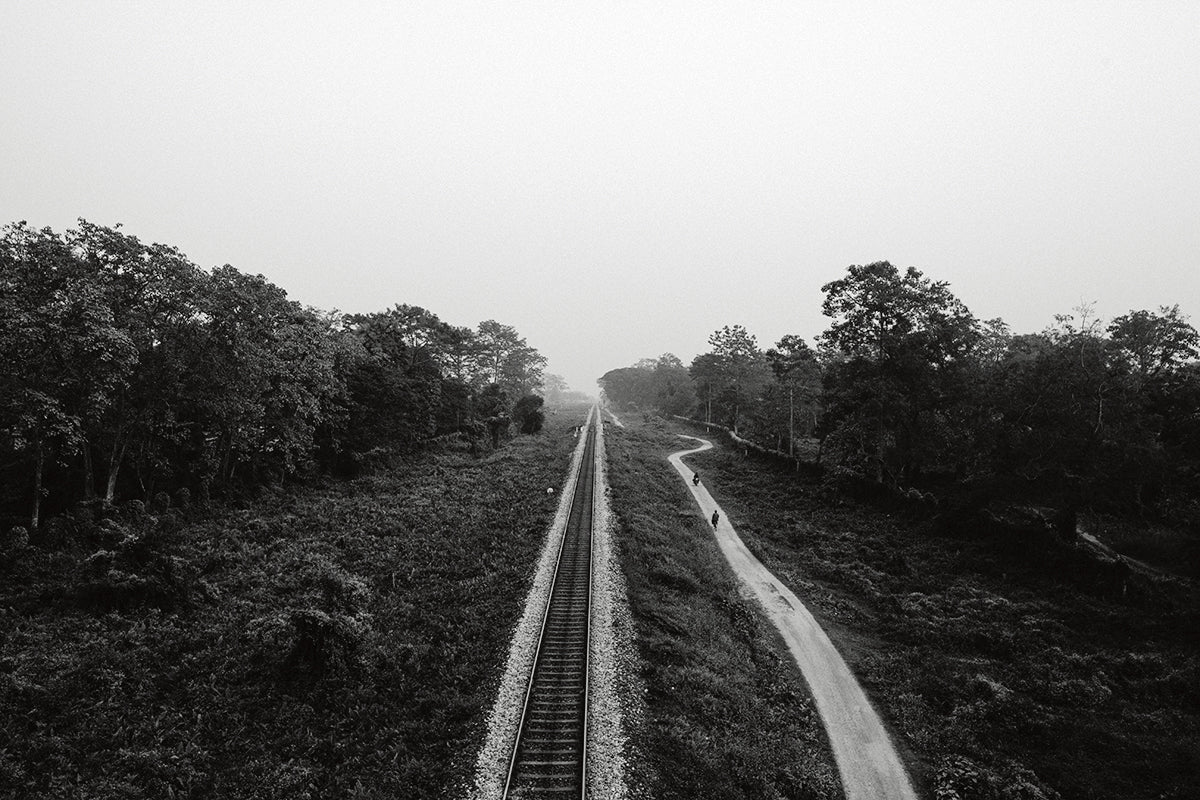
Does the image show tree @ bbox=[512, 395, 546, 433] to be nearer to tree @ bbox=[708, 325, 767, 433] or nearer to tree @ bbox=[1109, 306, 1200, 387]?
tree @ bbox=[708, 325, 767, 433]

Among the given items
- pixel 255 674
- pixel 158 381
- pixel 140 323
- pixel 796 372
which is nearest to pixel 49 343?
pixel 140 323

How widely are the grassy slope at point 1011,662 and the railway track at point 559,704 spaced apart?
9705 mm

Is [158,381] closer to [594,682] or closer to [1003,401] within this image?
[594,682]

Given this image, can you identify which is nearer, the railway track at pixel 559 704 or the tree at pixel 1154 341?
the railway track at pixel 559 704

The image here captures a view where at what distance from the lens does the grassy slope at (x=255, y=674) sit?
40.4 feet

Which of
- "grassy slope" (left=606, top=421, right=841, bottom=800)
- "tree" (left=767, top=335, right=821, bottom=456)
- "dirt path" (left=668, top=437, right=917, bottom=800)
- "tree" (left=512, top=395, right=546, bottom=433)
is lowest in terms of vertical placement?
"dirt path" (left=668, top=437, right=917, bottom=800)

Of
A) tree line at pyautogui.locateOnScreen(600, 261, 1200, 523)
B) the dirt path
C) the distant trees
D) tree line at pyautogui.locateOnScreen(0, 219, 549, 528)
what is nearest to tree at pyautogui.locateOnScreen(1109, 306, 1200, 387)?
tree line at pyautogui.locateOnScreen(600, 261, 1200, 523)

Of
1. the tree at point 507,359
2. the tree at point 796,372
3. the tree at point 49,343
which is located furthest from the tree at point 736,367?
the tree at point 49,343

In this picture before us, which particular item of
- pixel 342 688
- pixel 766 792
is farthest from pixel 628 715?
pixel 342 688

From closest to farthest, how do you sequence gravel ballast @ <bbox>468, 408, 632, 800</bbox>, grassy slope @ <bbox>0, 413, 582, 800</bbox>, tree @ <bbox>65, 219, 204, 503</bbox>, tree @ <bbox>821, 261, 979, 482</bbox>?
grassy slope @ <bbox>0, 413, 582, 800</bbox> → gravel ballast @ <bbox>468, 408, 632, 800</bbox> → tree @ <bbox>65, 219, 204, 503</bbox> → tree @ <bbox>821, 261, 979, 482</bbox>

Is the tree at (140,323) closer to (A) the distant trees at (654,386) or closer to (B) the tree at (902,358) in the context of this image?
(B) the tree at (902,358)

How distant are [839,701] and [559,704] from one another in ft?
33.2

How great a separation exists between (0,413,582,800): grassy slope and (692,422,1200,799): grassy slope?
1400 cm

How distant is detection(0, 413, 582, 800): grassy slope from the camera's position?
12320 millimetres
